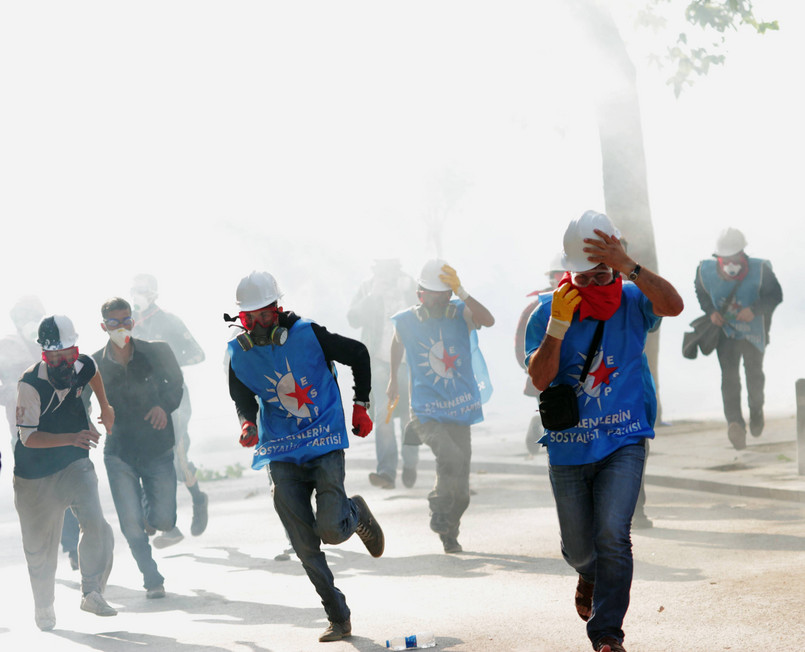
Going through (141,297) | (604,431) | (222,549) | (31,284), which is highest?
(31,284)

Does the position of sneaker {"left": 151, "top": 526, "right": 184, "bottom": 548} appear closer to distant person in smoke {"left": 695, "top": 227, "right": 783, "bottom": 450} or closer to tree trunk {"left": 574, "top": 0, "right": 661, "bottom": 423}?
distant person in smoke {"left": 695, "top": 227, "right": 783, "bottom": 450}

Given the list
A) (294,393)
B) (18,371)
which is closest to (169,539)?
(18,371)

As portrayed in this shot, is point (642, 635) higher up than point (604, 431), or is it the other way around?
point (604, 431)

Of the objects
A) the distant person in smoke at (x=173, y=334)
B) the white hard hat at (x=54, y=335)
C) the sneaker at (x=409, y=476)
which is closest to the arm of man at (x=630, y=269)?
the white hard hat at (x=54, y=335)

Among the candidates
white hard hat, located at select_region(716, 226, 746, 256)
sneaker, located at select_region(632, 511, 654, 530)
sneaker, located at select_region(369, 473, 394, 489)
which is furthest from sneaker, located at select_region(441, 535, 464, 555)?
white hard hat, located at select_region(716, 226, 746, 256)

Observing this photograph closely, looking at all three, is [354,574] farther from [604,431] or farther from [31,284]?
[31,284]

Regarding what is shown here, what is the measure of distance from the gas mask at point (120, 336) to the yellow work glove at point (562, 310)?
4.03 meters

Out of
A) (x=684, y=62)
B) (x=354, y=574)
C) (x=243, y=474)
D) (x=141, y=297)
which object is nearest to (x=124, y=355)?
(x=354, y=574)

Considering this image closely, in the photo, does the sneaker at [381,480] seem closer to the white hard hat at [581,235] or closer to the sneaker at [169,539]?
the sneaker at [169,539]

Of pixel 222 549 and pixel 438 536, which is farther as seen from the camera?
pixel 222 549

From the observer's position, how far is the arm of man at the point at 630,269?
4.24m

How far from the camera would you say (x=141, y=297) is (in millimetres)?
10766

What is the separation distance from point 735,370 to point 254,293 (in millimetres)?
6627

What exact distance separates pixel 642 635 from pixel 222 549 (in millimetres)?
4748
